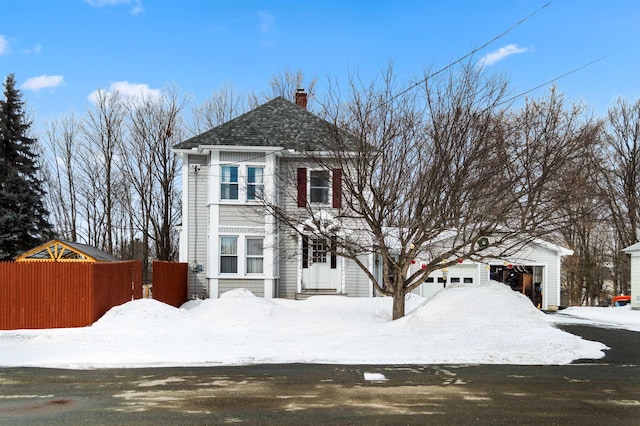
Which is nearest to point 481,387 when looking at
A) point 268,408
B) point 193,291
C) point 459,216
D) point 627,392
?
point 627,392

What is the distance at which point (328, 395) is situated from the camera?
26.3 ft

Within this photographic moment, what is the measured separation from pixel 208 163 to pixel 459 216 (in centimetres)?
1110

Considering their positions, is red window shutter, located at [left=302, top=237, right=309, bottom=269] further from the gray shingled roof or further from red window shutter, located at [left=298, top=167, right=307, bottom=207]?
the gray shingled roof

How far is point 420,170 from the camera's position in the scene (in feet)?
49.4

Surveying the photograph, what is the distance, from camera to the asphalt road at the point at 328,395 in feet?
22.4

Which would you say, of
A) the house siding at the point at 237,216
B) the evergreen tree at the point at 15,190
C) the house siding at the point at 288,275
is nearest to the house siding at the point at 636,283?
the house siding at the point at 288,275

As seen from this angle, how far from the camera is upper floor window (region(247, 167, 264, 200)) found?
21.8 meters

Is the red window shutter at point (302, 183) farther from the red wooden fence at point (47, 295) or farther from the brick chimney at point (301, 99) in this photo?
the brick chimney at point (301, 99)

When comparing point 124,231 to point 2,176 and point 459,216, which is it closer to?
point 2,176

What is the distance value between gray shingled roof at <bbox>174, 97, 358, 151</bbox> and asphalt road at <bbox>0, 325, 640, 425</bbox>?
12.3 metres

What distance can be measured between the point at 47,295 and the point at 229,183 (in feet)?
27.7

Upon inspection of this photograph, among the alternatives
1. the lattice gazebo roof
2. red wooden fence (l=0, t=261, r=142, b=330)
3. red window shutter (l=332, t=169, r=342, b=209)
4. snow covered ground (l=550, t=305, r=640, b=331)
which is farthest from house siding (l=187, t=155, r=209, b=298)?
snow covered ground (l=550, t=305, r=640, b=331)

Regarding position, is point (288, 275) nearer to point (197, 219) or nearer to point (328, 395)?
point (197, 219)

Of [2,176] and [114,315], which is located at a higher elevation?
[2,176]
